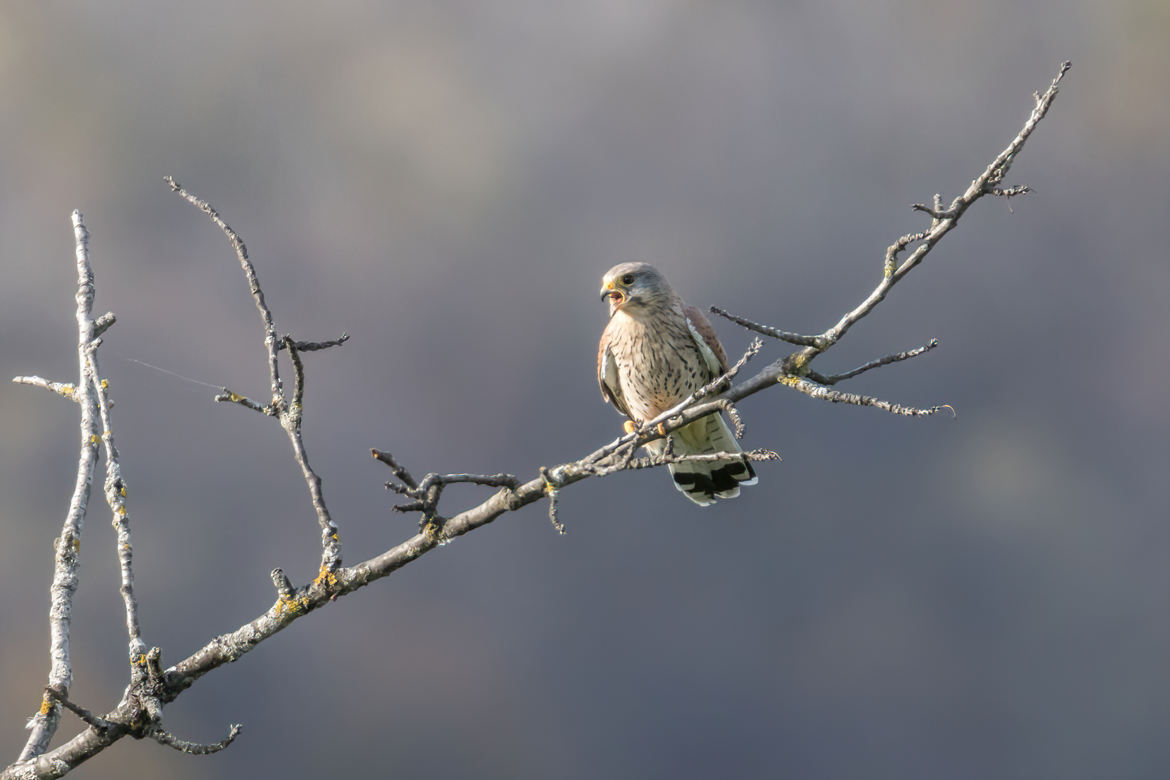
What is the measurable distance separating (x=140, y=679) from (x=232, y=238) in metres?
1.31

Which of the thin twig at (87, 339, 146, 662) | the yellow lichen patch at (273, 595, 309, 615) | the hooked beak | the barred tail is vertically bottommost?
the yellow lichen patch at (273, 595, 309, 615)

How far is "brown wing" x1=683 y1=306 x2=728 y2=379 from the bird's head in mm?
165

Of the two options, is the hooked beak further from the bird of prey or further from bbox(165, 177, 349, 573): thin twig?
bbox(165, 177, 349, 573): thin twig

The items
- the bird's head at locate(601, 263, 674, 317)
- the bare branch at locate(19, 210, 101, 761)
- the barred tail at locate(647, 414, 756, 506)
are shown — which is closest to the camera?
the bare branch at locate(19, 210, 101, 761)

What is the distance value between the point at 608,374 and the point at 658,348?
50 cm

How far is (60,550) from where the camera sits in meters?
2.83

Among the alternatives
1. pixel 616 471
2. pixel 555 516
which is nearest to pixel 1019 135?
pixel 616 471

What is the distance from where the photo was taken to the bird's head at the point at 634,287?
15.5 feet

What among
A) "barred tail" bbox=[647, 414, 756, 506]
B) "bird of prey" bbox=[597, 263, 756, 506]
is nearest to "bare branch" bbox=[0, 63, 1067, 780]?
"bird of prey" bbox=[597, 263, 756, 506]

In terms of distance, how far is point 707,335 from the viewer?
488 cm

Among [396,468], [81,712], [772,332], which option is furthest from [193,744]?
[772,332]

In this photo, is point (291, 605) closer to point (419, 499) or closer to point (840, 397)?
point (419, 499)

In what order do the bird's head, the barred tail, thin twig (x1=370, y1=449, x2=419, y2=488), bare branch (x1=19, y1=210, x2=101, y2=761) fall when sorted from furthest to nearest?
the barred tail
the bird's head
bare branch (x1=19, y1=210, x2=101, y2=761)
thin twig (x1=370, y1=449, x2=419, y2=488)

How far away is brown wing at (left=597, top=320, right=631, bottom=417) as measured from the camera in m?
5.05
